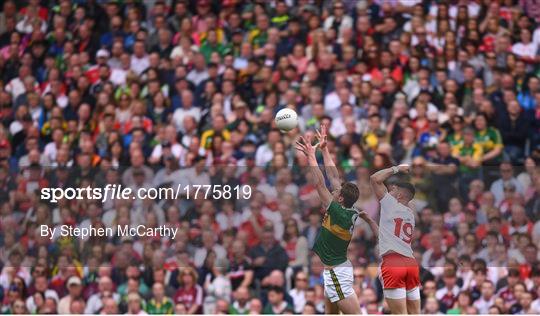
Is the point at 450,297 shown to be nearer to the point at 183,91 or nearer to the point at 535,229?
the point at 535,229

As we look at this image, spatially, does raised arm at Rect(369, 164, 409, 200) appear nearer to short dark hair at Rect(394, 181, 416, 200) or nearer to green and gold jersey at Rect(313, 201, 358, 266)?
short dark hair at Rect(394, 181, 416, 200)

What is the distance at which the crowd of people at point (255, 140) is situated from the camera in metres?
16.1

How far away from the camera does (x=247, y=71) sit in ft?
67.7

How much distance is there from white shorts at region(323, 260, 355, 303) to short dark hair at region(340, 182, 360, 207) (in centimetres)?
60

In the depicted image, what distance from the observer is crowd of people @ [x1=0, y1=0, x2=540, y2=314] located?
16.1 metres

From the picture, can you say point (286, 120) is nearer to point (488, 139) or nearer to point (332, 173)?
point (332, 173)

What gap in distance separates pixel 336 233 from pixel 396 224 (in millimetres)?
591

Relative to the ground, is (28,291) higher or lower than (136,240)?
lower

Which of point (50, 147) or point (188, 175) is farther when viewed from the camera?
point (50, 147)

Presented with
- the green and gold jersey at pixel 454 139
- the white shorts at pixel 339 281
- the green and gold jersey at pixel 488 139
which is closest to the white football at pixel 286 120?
the white shorts at pixel 339 281

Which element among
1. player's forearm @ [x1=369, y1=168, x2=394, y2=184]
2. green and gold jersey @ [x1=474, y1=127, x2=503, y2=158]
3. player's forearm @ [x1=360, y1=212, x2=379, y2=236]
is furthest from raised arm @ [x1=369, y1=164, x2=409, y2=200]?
green and gold jersey @ [x1=474, y1=127, x2=503, y2=158]

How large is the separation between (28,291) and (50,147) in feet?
9.74

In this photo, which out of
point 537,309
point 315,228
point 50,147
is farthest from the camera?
point 50,147

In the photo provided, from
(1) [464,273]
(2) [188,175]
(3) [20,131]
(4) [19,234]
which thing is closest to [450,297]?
(1) [464,273]
